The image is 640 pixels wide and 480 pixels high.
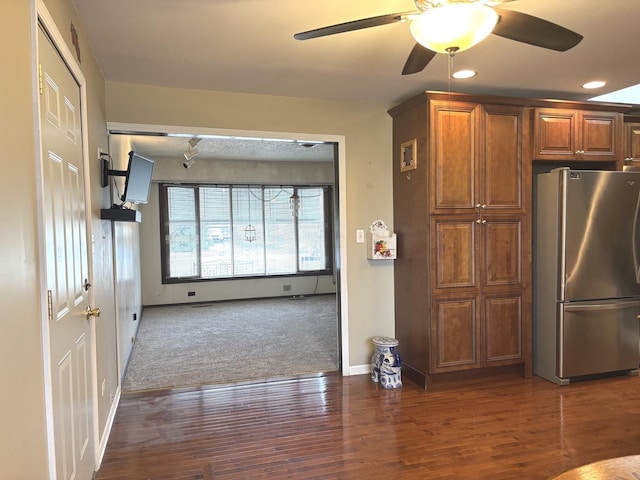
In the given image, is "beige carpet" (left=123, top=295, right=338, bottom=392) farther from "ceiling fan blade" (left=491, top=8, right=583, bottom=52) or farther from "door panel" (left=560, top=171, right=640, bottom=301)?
"ceiling fan blade" (left=491, top=8, right=583, bottom=52)

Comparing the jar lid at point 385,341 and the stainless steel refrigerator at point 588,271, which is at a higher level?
the stainless steel refrigerator at point 588,271

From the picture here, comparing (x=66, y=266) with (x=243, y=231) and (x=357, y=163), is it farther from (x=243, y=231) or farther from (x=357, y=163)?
(x=243, y=231)

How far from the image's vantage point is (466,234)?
348cm

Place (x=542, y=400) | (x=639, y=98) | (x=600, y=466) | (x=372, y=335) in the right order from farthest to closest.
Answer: (x=639, y=98)
(x=372, y=335)
(x=542, y=400)
(x=600, y=466)

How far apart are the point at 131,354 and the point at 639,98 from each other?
237 inches

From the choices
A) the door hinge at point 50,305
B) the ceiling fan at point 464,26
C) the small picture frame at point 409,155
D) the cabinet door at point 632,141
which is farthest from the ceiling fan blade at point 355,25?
the cabinet door at point 632,141

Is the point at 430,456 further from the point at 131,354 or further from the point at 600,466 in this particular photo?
the point at 131,354

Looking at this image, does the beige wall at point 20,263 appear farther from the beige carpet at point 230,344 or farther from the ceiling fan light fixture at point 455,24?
the beige carpet at point 230,344

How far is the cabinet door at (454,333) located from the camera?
135 inches

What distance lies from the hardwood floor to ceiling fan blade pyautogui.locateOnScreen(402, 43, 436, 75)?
85.5 inches

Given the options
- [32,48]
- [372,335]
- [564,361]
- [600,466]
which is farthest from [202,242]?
[600,466]

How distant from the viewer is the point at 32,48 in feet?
4.60

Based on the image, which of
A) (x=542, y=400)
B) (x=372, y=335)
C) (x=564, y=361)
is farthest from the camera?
(x=372, y=335)

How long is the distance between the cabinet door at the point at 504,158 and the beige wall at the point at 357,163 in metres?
0.85
